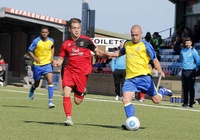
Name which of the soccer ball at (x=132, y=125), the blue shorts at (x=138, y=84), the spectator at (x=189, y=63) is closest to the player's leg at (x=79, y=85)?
the blue shorts at (x=138, y=84)

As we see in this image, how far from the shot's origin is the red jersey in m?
10.7

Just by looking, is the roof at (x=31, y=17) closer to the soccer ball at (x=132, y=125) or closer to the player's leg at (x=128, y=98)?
the player's leg at (x=128, y=98)

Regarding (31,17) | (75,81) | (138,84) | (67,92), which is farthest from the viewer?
(31,17)

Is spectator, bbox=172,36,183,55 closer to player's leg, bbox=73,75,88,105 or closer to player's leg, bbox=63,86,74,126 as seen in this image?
player's leg, bbox=73,75,88,105

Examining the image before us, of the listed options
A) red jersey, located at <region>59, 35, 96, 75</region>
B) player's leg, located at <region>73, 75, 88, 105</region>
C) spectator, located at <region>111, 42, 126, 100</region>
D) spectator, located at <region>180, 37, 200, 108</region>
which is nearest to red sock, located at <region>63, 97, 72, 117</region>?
player's leg, located at <region>73, 75, 88, 105</region>

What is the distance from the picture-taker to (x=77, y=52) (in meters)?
10.7

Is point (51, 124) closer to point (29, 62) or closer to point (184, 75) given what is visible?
point (184, 75)

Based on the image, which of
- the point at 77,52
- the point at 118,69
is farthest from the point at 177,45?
the point at 77,52

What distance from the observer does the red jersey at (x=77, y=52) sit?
10672mm

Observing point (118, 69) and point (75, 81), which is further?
point (118, 69)

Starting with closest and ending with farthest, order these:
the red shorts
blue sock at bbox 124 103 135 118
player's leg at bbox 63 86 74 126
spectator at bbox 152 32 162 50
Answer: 1. blue sock at bbox 124 103 135 118
2. player's leg at bbox 63 86 74 126
3. the red shorts
4. spectator at bbox 152 32 162 50

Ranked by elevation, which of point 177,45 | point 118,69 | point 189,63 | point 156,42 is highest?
point 156,42

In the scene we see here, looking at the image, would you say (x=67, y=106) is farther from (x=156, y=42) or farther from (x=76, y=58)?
Answer: (x=156, y=42)

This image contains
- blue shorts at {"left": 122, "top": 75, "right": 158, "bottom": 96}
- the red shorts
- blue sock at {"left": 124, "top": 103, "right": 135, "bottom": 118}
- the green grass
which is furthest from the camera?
the red shorts
